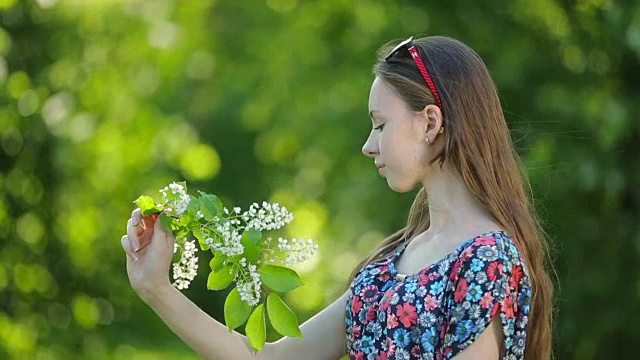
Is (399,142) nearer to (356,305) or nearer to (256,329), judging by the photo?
(356,305)

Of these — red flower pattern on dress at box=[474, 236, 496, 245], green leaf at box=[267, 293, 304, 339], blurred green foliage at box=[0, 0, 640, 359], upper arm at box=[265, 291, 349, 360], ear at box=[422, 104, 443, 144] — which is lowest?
blurred green foliage at box=[0, 0, 640, 359]

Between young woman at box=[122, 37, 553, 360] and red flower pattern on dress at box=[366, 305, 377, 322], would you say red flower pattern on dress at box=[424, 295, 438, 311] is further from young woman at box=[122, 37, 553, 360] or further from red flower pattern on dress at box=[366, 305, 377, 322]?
red flower pattern on dress at box=[366, 305, 377, 322]

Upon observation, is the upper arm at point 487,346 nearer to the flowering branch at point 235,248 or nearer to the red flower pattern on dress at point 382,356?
the red flower pattern on dress at point 382,356

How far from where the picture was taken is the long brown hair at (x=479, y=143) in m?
1.88

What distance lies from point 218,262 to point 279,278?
0.37 feet

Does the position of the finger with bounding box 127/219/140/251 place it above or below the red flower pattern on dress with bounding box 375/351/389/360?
above

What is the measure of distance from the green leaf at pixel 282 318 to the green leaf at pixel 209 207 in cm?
17

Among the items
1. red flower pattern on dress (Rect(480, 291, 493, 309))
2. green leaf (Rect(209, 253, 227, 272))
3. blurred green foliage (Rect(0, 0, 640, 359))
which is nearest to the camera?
red flower pattern on dress (Rect(480, 291, 493, 309))

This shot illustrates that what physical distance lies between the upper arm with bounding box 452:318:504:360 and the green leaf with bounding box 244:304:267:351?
15.5 inches

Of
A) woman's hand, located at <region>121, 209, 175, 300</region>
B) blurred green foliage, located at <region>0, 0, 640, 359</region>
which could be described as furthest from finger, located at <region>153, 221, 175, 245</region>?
blurred green foliage, located at <region>0, 0, 640, 359</region>

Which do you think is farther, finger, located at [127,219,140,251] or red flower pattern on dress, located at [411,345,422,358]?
finger, located at [127,219,140,251]

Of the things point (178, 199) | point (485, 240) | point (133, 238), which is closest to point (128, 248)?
point (133, 238)

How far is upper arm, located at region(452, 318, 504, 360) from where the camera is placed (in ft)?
5.81

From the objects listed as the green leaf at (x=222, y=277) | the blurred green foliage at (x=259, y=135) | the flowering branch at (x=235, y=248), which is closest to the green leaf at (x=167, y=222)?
the flowering branch at (x=235, y=248)
